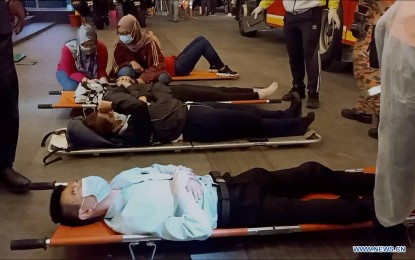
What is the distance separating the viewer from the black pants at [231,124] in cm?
339

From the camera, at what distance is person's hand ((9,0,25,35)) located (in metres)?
2.67

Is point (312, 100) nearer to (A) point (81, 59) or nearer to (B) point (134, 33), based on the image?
(B) point (134, 33)

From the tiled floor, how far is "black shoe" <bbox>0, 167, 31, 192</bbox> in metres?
0.05

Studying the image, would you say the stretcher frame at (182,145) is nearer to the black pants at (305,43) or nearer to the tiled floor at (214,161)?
the tiled floor at (214,161)

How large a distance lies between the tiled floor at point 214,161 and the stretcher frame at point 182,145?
0.05 m

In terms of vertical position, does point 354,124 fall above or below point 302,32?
below

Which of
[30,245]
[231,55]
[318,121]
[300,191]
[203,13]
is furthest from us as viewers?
[203,13]

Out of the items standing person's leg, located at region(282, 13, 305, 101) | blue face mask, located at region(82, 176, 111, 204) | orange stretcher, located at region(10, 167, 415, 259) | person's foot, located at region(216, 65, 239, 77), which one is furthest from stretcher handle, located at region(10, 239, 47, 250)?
person's foot, located at region(216, 65, 239, 77)

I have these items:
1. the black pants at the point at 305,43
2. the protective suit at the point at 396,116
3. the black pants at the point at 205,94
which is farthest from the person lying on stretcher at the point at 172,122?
the protective suit at the point at 396,116

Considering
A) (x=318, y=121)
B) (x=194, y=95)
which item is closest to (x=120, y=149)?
(x=194, y=95)

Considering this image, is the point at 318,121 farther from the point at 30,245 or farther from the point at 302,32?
the point at 30,245

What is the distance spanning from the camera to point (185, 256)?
2215 mm

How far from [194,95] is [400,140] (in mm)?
2420

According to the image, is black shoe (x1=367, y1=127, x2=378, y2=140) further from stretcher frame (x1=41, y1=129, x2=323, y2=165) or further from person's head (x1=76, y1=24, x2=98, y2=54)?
person's head (x1=76, y1=24, x2=98, y2=54)
